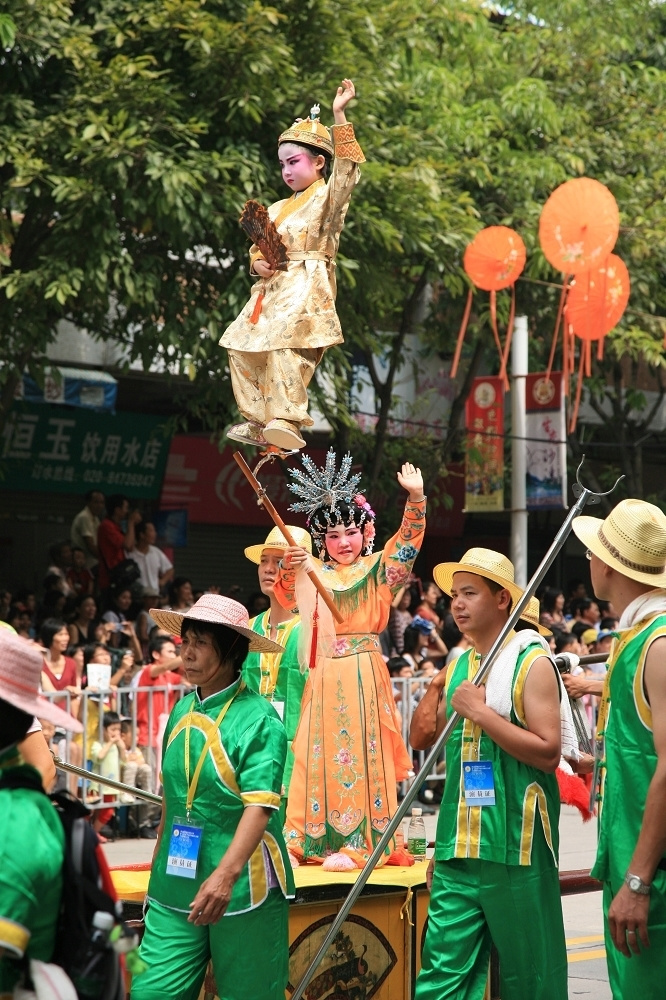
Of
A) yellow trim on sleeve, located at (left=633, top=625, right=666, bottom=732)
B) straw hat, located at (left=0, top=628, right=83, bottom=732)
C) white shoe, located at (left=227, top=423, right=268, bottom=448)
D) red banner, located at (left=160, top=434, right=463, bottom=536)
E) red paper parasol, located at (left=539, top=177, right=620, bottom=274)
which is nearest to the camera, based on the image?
straw hat, located at (left=0, top=628, right=83, bottom=732)

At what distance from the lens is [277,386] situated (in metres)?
5.68

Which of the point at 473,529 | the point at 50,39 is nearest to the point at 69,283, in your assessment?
the point at 50,39

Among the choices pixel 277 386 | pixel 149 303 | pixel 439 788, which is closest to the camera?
pixel 277 386

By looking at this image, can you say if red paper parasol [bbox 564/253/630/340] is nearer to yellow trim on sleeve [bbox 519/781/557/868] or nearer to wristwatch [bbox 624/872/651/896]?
yellow trim on sleeve [bbox 519/781/557/868]

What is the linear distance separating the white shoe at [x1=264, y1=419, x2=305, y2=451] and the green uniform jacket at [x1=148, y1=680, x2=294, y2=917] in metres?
1.41

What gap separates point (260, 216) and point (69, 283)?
574 cm

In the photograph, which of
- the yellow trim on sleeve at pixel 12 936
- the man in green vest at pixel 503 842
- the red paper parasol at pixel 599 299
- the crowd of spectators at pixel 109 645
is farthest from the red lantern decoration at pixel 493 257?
the yellow trim on sleeve at pixel 12 936

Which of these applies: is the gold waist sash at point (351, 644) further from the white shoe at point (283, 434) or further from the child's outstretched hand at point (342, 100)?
the child's outstretched hand at point (342, 100)

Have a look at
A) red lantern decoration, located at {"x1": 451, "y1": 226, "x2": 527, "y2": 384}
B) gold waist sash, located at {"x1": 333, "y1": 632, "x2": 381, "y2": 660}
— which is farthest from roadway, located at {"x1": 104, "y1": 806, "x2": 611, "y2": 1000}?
red lantern decoration, located at {"x1": 451, "y1": 226, "x2": 527, "y2": 384}

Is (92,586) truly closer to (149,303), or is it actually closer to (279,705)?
(149,303)

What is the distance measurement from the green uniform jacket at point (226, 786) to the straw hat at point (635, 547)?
1.11m

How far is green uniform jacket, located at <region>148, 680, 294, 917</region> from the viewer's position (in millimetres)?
4277

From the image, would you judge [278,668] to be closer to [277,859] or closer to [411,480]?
[411,480]

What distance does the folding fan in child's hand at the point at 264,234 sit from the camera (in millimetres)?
5652
